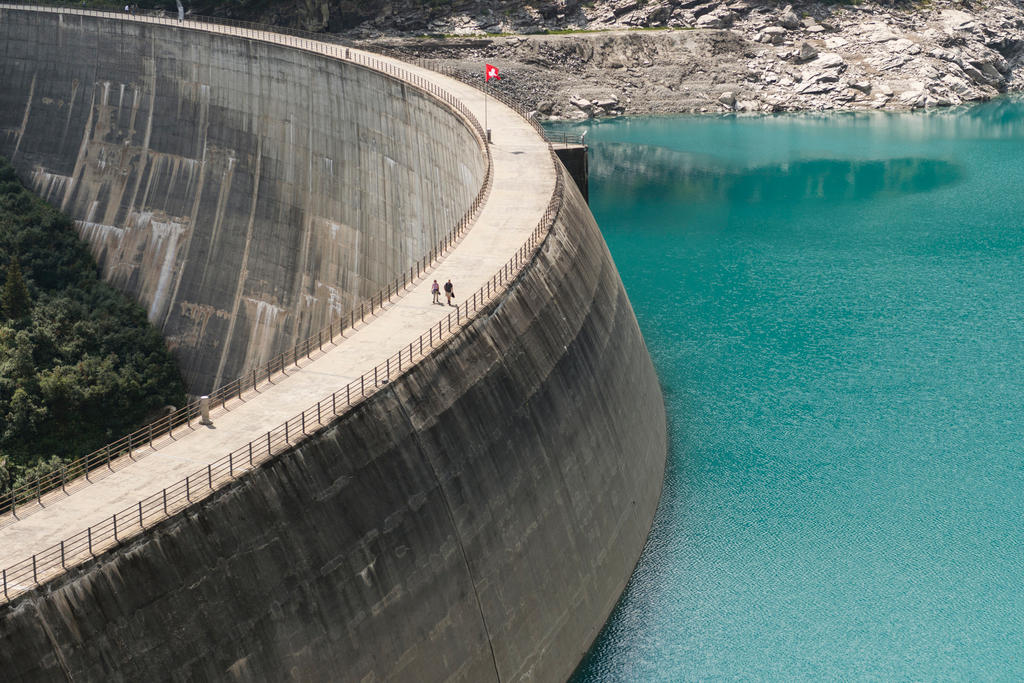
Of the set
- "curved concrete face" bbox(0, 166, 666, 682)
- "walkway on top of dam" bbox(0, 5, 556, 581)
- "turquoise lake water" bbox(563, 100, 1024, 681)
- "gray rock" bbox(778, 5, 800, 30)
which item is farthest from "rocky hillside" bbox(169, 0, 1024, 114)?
"curved concrete face" bbox(0, 166, 666, 682)

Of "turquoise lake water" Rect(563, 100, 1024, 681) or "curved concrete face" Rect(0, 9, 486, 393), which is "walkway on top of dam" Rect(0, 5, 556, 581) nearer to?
"curved concrete face" Rect(0, 9, 486, 393)

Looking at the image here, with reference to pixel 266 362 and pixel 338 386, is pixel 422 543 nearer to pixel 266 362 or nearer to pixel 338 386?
pixel 338 386

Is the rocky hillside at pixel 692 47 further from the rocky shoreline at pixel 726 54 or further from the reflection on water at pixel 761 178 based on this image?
the reflection on water at pixel 761 178

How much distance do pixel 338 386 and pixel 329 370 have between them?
49.3 inches

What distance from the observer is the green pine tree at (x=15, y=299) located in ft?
163

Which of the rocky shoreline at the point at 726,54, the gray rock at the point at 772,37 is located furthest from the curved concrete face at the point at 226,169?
the gray rock at the point at 772,37

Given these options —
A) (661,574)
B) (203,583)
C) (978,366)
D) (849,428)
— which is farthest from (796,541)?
(203,583)

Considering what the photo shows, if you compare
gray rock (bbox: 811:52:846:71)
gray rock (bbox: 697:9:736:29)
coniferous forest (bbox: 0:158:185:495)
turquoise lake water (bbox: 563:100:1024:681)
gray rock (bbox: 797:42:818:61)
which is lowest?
turquoise lake water (bbox: 563:100:1024:681)

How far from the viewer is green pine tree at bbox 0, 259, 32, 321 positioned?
163 feet

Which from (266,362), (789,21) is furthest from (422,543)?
(789,21)

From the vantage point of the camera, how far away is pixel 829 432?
4006 centimetres

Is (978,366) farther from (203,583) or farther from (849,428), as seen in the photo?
(203,583)

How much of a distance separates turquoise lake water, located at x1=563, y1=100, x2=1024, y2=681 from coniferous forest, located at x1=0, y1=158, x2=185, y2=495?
22427mm

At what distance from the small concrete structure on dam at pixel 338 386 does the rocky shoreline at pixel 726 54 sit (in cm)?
4824
